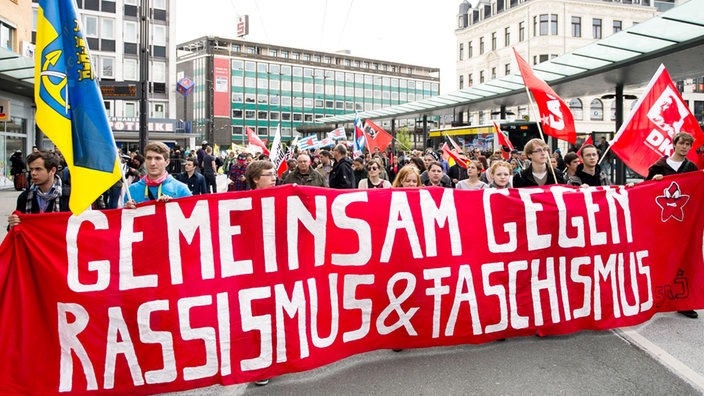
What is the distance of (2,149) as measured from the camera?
2302 centimetres

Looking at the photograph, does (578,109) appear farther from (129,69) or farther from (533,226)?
(533,226)

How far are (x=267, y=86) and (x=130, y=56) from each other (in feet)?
179

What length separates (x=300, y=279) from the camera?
409 centimetres

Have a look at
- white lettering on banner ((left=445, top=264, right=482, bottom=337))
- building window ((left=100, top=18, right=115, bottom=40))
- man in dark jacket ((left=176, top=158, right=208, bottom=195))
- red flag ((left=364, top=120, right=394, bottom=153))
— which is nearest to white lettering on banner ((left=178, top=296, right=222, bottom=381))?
white lettering on banner ((left=445, top=264, right=482, bottom=337))

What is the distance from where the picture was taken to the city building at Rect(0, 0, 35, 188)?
21.8 meters

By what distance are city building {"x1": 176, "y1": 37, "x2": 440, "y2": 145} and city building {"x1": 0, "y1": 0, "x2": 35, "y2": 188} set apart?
65.3 metres

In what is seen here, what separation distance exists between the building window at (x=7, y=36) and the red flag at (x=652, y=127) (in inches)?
950

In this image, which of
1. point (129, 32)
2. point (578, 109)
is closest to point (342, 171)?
point (129, 32)

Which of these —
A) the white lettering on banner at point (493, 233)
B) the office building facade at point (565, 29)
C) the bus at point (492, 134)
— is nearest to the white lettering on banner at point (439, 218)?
the white lettering on banner at point (493, 233)

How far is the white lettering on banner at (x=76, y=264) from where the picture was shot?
12.2 feet

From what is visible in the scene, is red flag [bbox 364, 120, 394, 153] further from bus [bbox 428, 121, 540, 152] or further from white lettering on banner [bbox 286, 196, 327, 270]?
white lettering on banner [bbox 286, 196, 327, 270]

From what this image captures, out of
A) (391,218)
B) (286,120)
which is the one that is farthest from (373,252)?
(286,120)

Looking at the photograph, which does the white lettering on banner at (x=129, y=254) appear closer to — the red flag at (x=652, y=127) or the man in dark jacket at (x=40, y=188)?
the man in dark jacket at (x=40, y=188)

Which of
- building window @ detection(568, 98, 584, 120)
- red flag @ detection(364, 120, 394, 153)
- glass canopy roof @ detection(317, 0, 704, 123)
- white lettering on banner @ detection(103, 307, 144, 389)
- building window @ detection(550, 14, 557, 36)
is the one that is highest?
building window @ detection(550, 14, 557, 36)
